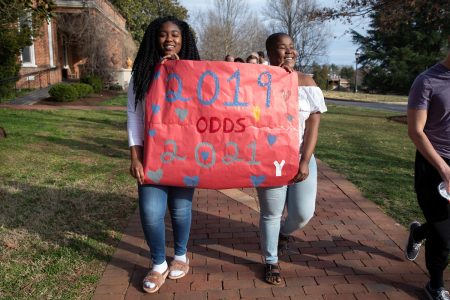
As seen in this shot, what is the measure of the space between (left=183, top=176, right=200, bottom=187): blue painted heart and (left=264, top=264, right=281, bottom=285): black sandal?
867 mm

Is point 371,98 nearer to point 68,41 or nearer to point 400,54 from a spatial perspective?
point 400,54

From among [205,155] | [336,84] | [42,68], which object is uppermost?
[42,68]

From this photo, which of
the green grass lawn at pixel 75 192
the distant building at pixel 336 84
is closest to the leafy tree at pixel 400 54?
the distant building at pixel 336 84

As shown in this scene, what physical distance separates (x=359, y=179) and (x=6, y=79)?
46.2ft

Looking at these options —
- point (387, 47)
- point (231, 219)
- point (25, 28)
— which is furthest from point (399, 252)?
point (387, 47)

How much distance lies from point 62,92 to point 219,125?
14915mm

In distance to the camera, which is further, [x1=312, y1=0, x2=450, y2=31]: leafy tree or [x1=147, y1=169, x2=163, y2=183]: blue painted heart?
[x1=312, y1=0, x2=450, y2=31]: leafy tree

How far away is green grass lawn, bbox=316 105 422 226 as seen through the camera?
16.1 feet

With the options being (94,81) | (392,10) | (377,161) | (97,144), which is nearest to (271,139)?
(377,161)

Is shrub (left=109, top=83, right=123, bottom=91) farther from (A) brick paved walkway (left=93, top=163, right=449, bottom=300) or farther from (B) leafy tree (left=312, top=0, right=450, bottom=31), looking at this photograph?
(A) brick paved walkway (left=93, top=163, right=449, bottom=300)

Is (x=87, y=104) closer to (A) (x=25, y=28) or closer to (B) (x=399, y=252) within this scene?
(A) (x=25, y=28)

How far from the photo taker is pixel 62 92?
52.6 feet

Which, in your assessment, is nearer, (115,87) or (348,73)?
(115,87)

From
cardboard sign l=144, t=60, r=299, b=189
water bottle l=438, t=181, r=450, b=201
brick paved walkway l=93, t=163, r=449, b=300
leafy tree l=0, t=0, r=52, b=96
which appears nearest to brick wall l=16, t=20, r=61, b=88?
leafy tree l=0, t=0, r=52, b=96
